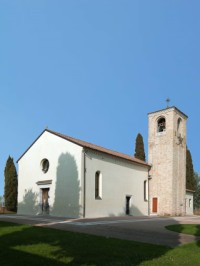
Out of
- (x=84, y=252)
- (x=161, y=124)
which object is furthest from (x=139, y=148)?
(x=84, y=252)

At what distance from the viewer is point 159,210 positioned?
34.7 metres

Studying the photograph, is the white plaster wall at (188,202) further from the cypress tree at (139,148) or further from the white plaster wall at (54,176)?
the white plaster wall at (54,176)

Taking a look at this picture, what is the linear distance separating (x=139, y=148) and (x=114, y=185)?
1612 cm

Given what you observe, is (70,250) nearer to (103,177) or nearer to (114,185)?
(103,177)

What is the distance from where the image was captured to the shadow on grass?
8039 mm

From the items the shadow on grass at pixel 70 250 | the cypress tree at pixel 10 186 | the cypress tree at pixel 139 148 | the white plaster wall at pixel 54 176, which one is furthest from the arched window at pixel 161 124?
the shadow on grass at pixel 70 250

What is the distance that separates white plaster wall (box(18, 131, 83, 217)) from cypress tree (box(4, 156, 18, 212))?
22.5 feet

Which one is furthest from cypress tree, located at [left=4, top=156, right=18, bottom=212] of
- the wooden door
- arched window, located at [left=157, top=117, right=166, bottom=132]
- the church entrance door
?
arched window, located at [left=157, top=117, right=166, bottom=132]

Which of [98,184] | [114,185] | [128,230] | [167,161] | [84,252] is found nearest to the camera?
[84,252]

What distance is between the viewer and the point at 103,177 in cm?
2803

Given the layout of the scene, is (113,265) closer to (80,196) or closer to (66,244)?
(66,244)

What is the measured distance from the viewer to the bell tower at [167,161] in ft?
113

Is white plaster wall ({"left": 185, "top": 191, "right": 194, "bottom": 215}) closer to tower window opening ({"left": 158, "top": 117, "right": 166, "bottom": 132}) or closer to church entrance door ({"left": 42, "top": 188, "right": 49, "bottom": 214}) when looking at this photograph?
tower window opening ({"left": 158, "top": 117, "right": 166, "bottom": 132})

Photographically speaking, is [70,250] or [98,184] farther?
[98,184]
